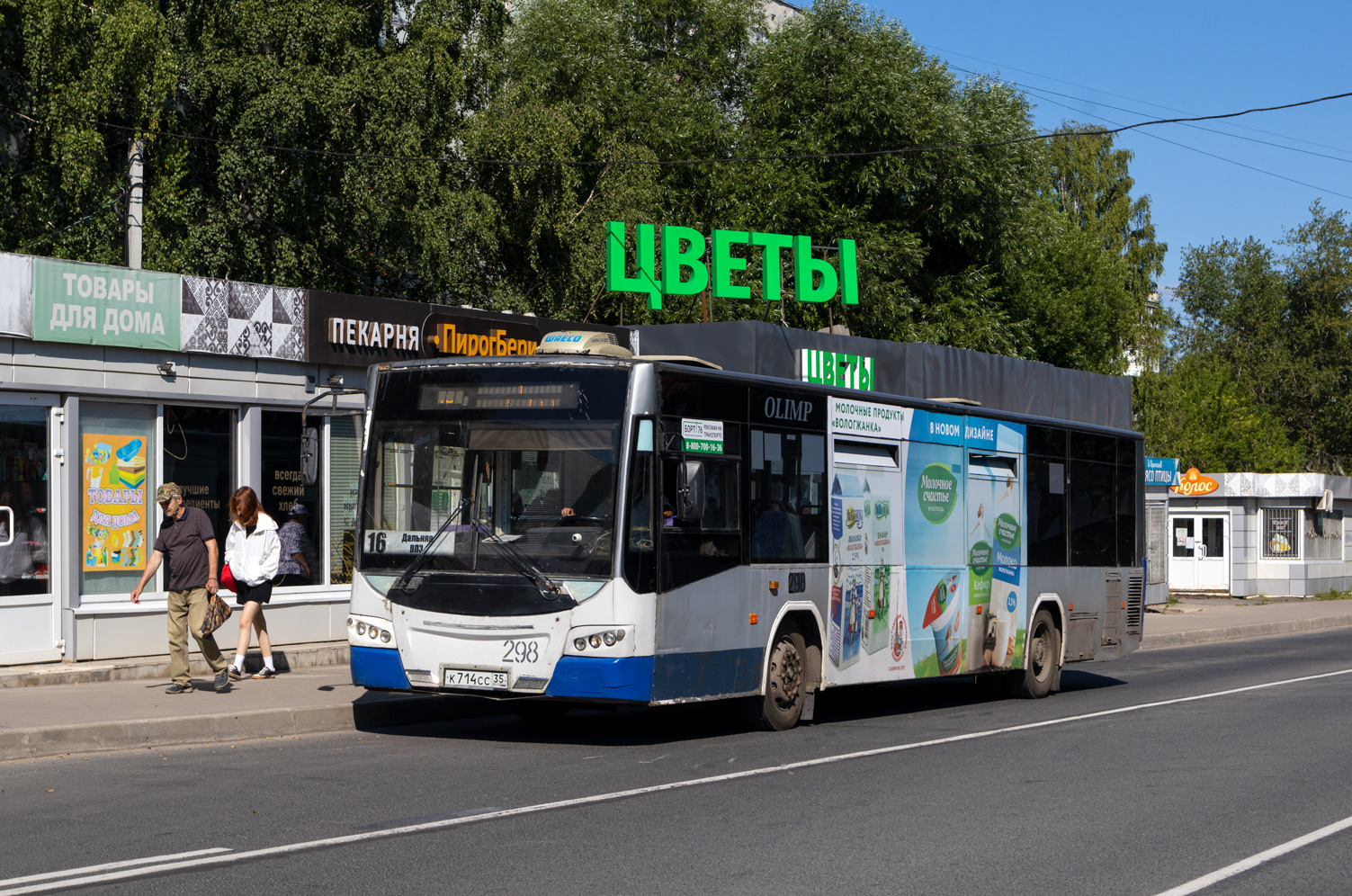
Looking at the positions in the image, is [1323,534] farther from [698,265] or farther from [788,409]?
[788,409]

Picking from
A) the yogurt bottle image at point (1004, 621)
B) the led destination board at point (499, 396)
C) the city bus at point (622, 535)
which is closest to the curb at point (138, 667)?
the city bus at point (622, 535)

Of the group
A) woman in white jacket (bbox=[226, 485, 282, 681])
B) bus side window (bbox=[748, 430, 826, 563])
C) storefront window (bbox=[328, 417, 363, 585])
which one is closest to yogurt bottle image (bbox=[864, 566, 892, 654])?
bus side window (bbox=[748, 430, 826, 563])

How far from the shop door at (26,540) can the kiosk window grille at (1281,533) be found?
1382 inches

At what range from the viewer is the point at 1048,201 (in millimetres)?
49531

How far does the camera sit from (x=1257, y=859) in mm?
6988

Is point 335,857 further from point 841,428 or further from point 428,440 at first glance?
point 841,428

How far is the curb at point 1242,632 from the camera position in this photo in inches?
992

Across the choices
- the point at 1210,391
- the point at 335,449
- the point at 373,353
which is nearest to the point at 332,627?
the point at 335,449

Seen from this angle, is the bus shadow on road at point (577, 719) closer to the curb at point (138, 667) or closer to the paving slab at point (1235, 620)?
the curb at point (138, 667)

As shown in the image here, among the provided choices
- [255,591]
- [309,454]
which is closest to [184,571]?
[255,591]

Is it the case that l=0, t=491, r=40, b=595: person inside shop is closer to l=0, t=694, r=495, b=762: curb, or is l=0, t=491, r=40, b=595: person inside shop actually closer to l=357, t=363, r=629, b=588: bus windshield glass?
l=0, t=694, r=495, b=762: curb

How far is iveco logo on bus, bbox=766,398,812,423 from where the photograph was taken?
469 inches

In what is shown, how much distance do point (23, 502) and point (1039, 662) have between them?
10415mm

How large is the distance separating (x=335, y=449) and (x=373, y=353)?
1.20 m
